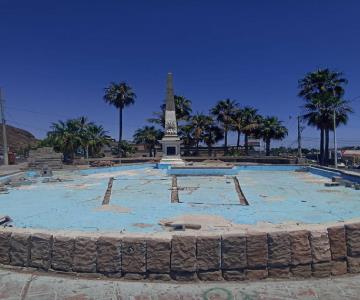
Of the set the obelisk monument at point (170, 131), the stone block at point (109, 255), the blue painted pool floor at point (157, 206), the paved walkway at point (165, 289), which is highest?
the obelisk monument at point (170, 131)

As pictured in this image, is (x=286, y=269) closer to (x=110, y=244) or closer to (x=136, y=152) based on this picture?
(x=110, y=244)

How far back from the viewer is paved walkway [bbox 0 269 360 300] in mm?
4363

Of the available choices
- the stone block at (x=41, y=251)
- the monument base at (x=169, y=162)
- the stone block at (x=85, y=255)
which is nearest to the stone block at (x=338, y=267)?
the stone block at (x=85, y=255)

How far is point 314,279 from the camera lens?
191 inches

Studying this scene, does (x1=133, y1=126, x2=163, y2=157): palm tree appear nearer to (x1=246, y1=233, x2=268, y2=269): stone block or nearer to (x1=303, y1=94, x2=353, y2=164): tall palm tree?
(x1=303, y1=94, x2=353, y2=164): tall palm tree

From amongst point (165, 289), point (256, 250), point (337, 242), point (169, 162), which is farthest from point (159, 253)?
point (169, 162)

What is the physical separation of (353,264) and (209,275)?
2.14 m

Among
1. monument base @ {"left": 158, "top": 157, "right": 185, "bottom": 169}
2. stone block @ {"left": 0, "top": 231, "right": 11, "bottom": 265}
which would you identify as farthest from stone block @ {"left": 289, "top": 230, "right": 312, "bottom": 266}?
monument base @ {"left": 158, "top": 157, "right": 185, "bottom": 169}

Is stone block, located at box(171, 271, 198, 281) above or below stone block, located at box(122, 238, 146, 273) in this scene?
below

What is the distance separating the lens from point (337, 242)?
16.4 ft

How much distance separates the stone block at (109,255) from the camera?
4824mm

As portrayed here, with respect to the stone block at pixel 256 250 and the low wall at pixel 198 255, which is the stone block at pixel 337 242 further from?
the stone block at pixel 256 250

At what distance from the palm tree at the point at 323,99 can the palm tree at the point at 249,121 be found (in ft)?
29.6

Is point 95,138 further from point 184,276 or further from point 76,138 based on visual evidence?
point 184,276
